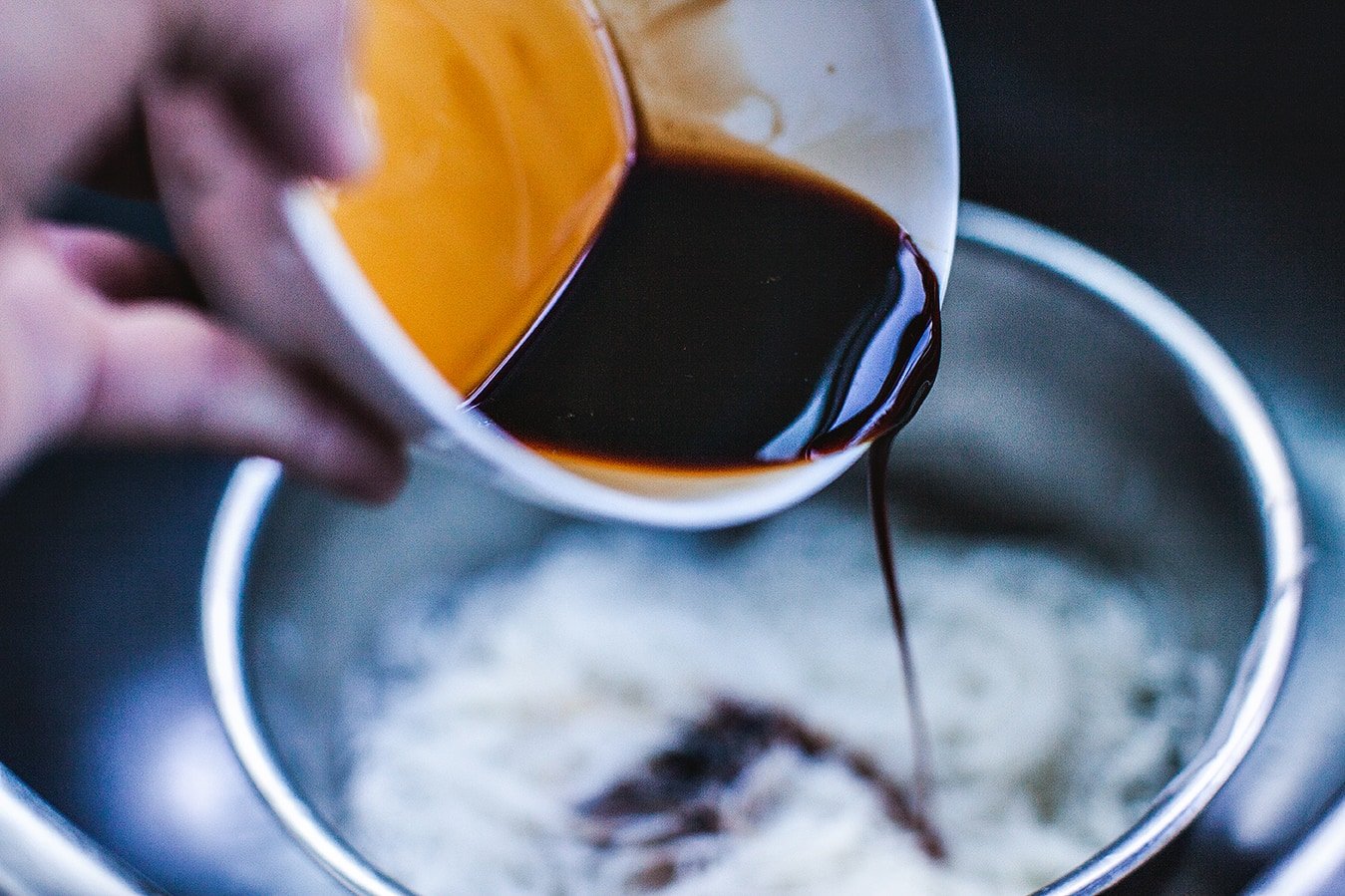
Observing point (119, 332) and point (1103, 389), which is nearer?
point (119, 332)

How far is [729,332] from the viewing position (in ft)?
2.17

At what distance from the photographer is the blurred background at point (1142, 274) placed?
662 mm

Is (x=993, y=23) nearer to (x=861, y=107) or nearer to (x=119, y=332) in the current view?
(x=861, y=107)

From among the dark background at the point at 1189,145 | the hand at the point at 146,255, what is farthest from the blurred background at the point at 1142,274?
the hand at the point at 146,255

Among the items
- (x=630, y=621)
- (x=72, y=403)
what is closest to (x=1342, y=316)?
(x=630, y=621)

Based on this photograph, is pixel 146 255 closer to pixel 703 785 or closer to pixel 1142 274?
pixel 703 785

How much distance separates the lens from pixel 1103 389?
90 cm

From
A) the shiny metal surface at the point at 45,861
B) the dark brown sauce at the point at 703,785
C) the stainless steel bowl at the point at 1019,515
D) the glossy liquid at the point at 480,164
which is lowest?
the dark brown sauce at the point at 703,785

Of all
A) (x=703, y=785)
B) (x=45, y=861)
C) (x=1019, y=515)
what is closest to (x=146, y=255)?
(x=45, y=861)

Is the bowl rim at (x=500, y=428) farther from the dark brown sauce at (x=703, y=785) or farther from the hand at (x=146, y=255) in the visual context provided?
the dark brown sauce at (x=703, y=785)

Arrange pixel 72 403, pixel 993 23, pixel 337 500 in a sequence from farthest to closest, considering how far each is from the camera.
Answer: pixel 993 23 → pixel 337 500 → pixel 72 403

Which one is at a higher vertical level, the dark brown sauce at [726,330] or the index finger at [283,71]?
the index finger at [283,71]

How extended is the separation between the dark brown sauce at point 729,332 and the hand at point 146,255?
0.10 m

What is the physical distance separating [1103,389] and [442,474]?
495 millimetres
